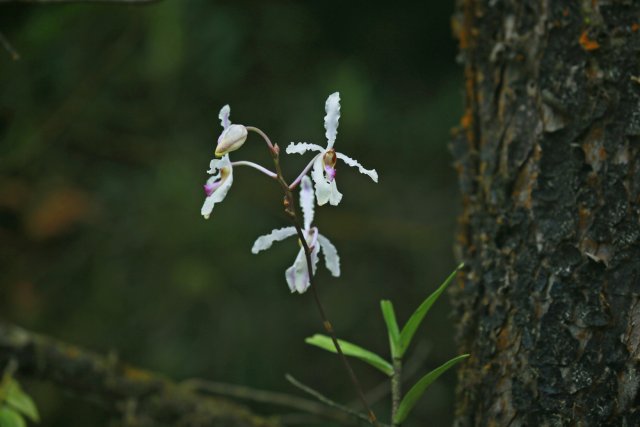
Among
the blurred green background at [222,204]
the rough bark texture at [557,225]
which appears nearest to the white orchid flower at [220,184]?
the rough bark texture at [557,225]

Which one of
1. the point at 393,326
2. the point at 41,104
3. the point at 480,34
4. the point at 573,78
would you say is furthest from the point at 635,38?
the point at 41,104

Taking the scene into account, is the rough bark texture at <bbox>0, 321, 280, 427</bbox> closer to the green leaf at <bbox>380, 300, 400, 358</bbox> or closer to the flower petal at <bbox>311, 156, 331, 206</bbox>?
the green leaf at <bbox>380, 300, 400, 358</bbox>

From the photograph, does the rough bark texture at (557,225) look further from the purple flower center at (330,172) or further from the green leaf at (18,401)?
the green leaf at (18,401)

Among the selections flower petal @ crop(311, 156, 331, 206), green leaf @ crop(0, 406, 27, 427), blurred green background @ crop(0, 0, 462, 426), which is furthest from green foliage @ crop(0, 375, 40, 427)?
blurred green background @ crop(0, 0, 462, 426)

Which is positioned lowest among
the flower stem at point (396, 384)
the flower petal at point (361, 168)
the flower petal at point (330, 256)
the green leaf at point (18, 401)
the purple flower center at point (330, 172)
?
the green leaf at point (18, 401)

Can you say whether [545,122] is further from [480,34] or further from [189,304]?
[189,304]
